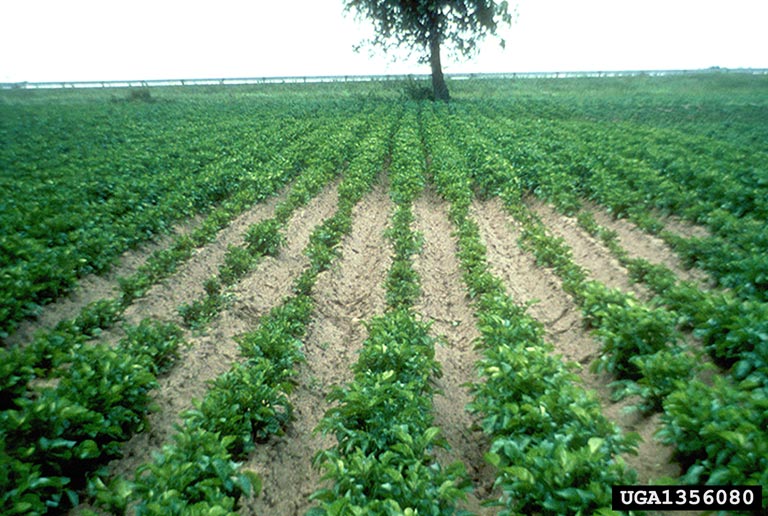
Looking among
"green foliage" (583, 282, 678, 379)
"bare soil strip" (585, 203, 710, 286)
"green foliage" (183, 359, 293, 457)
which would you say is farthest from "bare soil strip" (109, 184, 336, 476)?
"bare soil strip" (585, 203, 710, 286)

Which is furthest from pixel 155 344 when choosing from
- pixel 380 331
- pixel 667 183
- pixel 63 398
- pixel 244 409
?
pixel 667 183

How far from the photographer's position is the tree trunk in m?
38.6

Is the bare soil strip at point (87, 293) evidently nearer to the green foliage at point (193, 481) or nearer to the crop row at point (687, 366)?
the green foliage at point (193, 481)

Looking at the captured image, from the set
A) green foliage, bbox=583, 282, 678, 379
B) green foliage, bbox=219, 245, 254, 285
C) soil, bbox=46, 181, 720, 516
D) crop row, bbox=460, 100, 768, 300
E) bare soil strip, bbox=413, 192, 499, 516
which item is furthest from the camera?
green foliage, bbox=219, 245, 254, 285

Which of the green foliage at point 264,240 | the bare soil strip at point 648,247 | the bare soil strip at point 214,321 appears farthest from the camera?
the green foliage at point 264,240

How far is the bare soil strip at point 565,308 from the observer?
4.16 metres

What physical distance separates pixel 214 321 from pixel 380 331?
9.55 ft

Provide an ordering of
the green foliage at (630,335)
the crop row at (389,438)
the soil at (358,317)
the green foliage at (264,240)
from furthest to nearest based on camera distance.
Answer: the green foliage at (264,240) < the green foliage at (630,335) < the soil at (358,317) < the crop row at (389,438)

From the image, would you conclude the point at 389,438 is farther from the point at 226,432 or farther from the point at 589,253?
the point at 589,253

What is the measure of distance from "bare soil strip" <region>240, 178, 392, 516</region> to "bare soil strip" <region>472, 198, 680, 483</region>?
2628 millimetres

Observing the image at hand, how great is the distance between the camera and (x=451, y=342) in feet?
22.2

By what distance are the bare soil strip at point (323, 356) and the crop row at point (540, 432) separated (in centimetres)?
181

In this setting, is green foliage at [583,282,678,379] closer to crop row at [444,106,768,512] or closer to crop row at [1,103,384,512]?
crop row at [444,106,768,512]

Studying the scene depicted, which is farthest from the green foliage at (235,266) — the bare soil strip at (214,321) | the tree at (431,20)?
the tree at (431,20)
